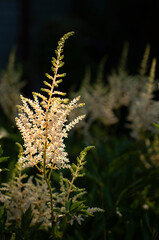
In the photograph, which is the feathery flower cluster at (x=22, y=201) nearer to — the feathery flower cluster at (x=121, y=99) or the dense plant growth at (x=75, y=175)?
the dense plant growth at (x=75, y=175)

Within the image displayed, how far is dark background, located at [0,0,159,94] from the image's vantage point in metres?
8.52

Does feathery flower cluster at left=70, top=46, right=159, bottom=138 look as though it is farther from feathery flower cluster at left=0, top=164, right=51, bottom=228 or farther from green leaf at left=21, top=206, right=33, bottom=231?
green leaf at left=21, top=206, right=33, bottom=231

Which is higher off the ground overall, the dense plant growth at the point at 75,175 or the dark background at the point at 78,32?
the dark background at the point at 78,32

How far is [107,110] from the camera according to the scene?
12.5 feet

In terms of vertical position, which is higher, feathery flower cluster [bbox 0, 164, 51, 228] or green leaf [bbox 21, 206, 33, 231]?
feathery flower cluster [bbox 0, 164, 51, 228]

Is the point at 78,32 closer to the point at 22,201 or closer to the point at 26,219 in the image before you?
the point at 22,201

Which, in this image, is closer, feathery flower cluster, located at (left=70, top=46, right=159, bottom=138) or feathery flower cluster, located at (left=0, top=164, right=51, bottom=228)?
feathery flower cluster, located at (left=0, top=164, right=51, bottom=228)

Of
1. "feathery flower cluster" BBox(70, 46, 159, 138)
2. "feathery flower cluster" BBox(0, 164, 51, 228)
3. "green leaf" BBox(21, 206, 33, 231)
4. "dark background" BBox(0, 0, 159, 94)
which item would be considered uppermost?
"dark background" BBox(0, 0, 159, 94)

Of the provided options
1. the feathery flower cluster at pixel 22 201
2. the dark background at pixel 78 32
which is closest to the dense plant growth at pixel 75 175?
the feathery flower cluster at pixel 22 201

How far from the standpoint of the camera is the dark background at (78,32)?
8516 mm

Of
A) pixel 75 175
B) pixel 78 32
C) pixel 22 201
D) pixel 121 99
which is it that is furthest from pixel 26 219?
pixel 78 32

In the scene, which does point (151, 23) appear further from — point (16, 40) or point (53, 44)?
point (16, 40)

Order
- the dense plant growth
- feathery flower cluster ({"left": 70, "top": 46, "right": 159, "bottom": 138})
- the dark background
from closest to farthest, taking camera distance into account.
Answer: the dense plant growth
feathery flower cluster ({"left": 70, "top": 46, "right": 159, "bottom": 138})
the dark background

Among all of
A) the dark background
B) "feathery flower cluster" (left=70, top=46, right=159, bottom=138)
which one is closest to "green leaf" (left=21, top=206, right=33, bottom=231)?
"feathery flower cluster" (left=70, top=46, right=159, bottom=138)
